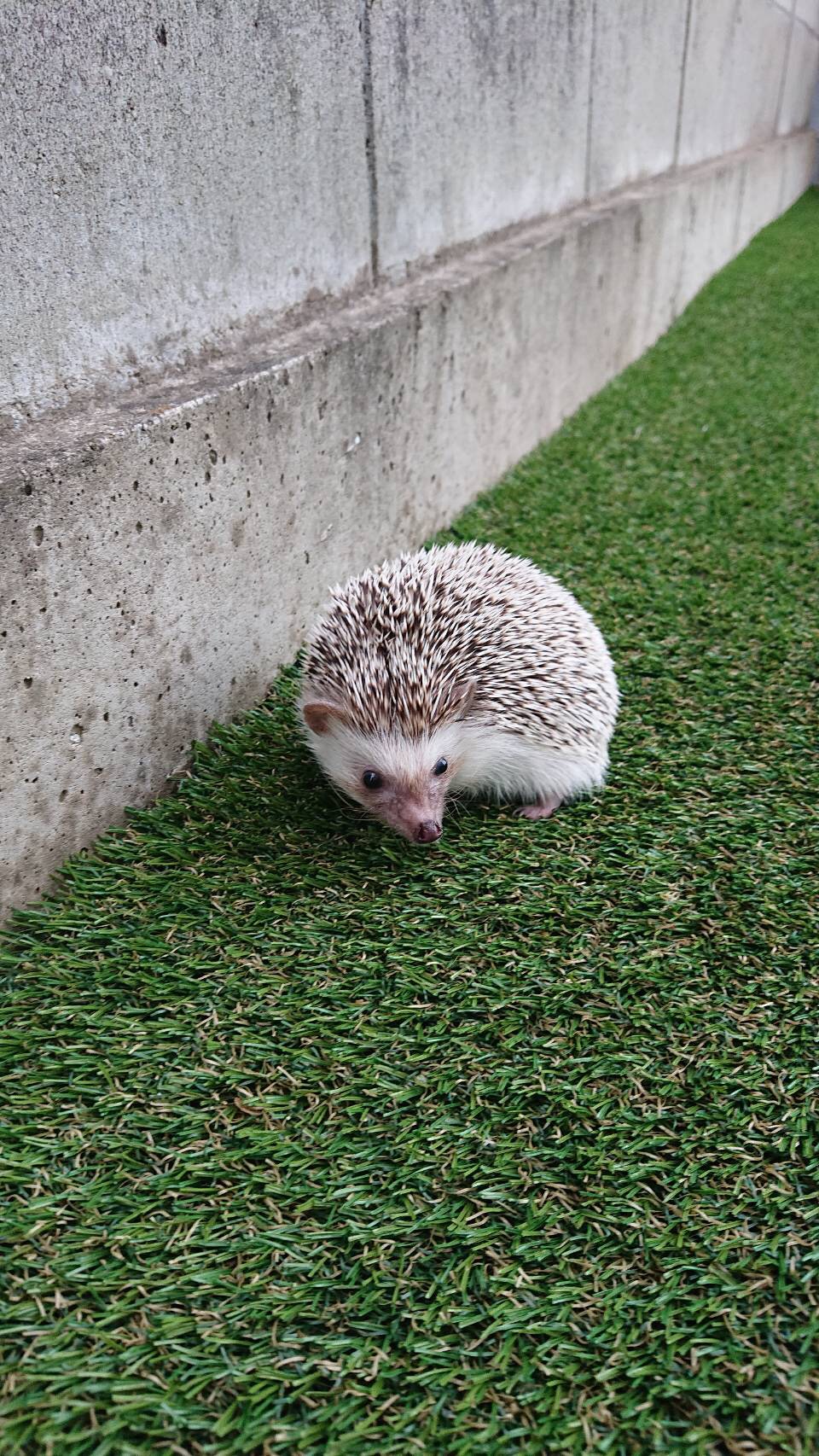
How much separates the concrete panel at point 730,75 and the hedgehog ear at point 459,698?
7556 millimetres

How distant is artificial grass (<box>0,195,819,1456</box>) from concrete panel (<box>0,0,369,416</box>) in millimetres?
1148

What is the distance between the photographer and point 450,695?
116 inches

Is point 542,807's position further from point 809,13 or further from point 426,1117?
point 809,13

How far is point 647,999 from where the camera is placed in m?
2.43

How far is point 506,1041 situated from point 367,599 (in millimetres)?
1321

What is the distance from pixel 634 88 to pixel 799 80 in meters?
10.2

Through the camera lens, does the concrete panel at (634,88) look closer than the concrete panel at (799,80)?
Yes

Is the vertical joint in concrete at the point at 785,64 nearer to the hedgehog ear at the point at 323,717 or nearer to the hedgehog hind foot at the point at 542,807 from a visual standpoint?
the hedgehog hind foot at the point at 542,807

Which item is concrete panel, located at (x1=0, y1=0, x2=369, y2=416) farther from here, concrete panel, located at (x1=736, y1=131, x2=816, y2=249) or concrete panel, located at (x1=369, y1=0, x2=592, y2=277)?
concrete panel, located at (x1=736, y1=131, x2=816, y2=249)

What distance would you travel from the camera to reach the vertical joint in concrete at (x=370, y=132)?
12.4 ft

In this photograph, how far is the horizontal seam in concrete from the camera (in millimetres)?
2525

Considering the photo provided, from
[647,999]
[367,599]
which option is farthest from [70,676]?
[647,999]

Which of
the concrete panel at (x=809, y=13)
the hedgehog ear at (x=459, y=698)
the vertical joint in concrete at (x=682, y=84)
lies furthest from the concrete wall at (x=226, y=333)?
the concrete panel at (x=809, y=13)

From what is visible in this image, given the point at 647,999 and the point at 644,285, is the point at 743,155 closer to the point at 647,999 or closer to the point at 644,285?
the point at 644,285
